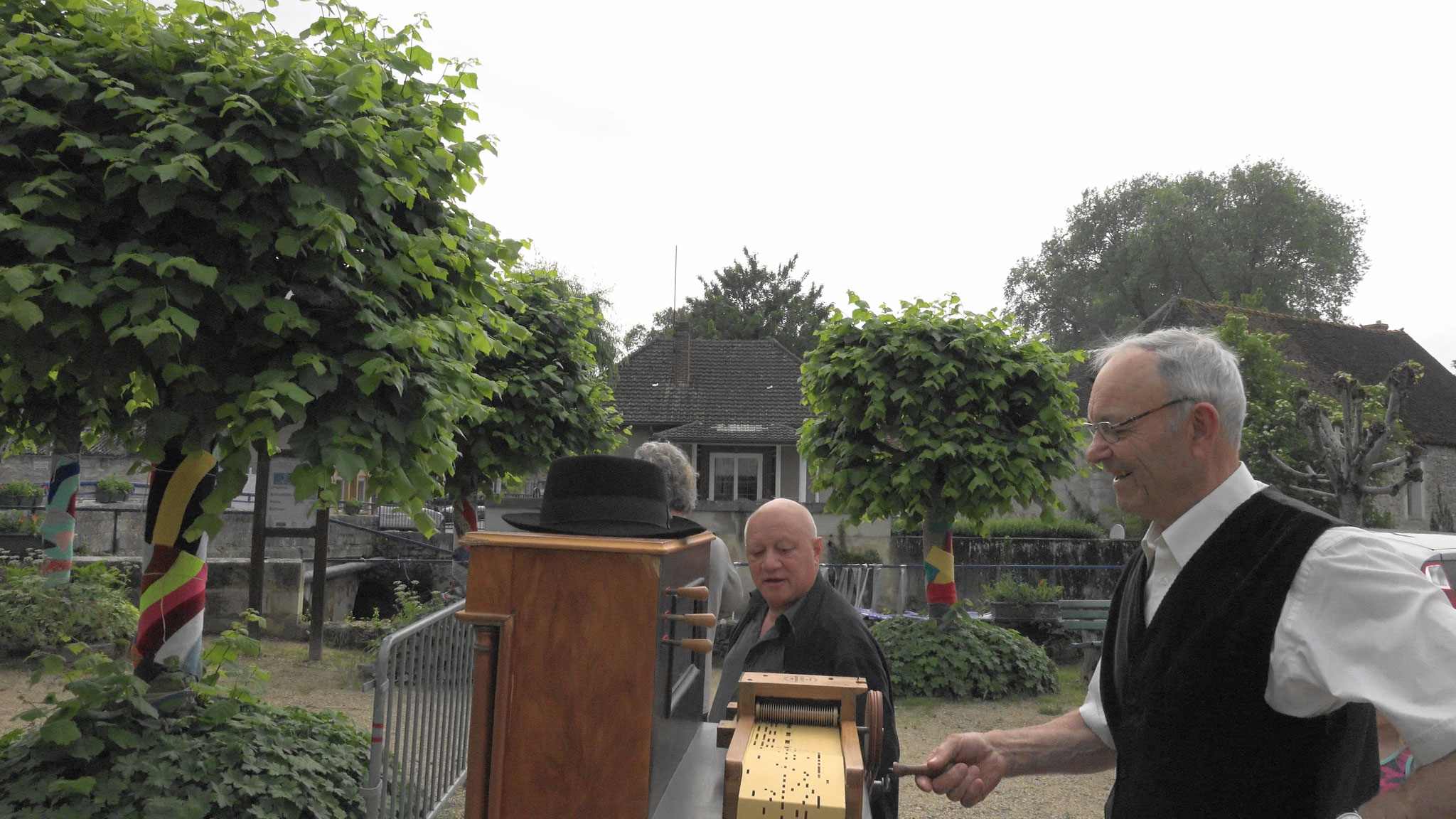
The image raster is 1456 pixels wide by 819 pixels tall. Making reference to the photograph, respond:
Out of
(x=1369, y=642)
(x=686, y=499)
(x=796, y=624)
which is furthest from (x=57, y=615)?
(x=1369, y=642)

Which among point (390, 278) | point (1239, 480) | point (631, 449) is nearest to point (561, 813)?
point (1239, 480)

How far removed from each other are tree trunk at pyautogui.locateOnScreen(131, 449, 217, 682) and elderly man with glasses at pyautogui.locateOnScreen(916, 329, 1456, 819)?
3682 mm

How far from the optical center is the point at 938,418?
9.97m

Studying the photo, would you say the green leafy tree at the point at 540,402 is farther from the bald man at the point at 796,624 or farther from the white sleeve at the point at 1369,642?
the white sleeve at the point at 1369,642

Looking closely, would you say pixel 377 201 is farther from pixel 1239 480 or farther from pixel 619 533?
pixel 1239 480

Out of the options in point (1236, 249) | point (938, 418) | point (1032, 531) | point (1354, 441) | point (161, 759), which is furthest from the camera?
point (1236, 249)

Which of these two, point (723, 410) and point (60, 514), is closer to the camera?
point (60, 514)

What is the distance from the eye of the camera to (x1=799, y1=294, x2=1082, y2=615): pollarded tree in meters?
9.86

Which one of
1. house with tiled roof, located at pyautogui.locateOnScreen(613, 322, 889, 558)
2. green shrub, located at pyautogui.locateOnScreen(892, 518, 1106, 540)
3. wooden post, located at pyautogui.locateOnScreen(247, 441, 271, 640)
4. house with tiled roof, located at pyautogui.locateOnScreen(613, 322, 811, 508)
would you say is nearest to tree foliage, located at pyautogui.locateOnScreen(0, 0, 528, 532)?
wooden post, located at pyautogui.locateOnScreen(247, 441, 271, 640)

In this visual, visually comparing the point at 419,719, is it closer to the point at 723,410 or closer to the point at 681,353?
the point at 723,410

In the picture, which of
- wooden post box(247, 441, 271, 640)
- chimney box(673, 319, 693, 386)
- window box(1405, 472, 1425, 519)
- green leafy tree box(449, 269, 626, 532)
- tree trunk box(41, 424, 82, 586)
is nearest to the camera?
green leafy tree box(449, 269, 626, 532)

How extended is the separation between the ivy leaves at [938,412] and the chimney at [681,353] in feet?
70.6

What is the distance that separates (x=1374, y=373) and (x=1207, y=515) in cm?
3957

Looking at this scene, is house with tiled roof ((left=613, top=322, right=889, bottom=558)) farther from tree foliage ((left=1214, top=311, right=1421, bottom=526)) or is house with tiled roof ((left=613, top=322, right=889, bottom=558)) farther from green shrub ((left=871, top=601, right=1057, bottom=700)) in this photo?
green shrub ((left=871, top=601, right=1057, bottom=700))
